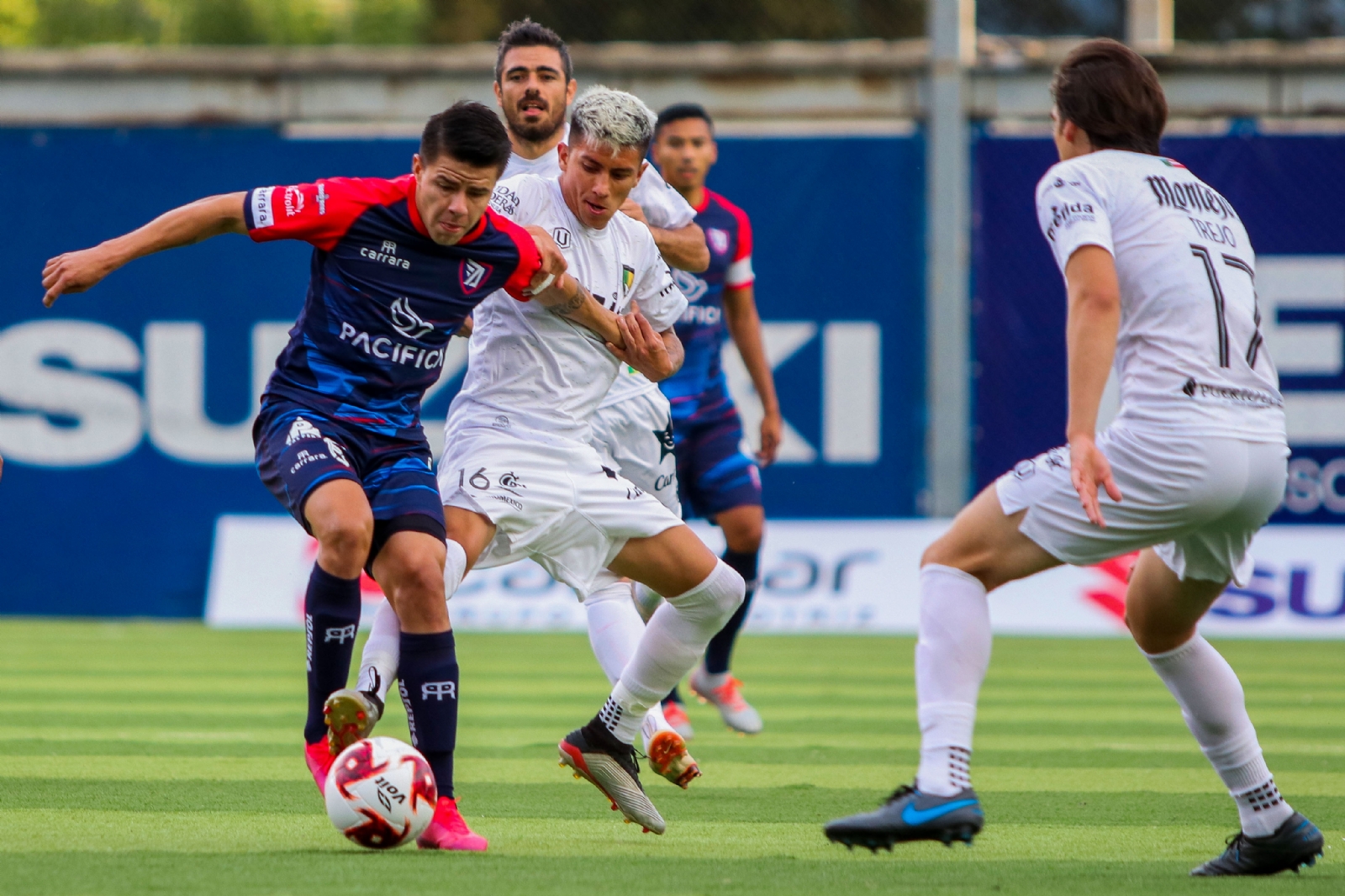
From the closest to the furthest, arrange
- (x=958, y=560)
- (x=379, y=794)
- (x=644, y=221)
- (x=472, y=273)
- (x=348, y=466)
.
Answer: (x=958, y=560) → (x=379, y=794) → (x=348, y=466) → (x=472, y=273) → (x=644, y=221)

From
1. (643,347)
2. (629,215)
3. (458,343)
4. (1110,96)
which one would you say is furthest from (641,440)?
(458,343)

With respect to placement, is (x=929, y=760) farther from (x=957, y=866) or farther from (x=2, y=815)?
(x=2, y=815)

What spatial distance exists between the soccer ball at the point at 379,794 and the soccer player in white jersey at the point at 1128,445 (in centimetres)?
106

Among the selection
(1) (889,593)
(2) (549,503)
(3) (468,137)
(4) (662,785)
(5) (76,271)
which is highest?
(3) (468,137)

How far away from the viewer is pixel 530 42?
6.19m

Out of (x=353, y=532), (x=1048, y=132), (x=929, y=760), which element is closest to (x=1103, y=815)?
(x=929, y=760)

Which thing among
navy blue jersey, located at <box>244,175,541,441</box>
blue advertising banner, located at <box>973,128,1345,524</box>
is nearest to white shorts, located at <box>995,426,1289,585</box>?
navy blue jersey, located at <box>244,175,541,441</box>

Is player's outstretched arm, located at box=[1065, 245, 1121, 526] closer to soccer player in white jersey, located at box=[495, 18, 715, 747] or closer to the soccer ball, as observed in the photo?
the soccer ball

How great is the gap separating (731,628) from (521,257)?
3.24 metres

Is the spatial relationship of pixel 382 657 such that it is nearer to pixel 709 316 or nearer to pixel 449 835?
pixel 449 835

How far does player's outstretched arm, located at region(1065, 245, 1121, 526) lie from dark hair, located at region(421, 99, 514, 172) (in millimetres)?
1585

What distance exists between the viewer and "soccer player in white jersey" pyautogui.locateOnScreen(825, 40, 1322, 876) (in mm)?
3850

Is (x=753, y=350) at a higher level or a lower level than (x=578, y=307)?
lower

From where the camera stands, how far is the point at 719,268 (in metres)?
7.86
